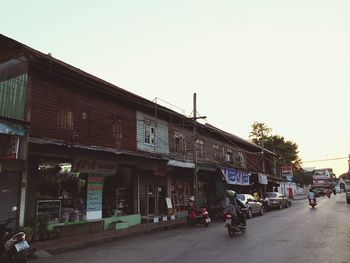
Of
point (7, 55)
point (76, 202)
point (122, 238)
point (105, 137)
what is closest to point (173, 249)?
point (122, 238)

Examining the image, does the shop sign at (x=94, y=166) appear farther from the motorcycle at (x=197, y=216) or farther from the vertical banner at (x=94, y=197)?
the motorcycle at (x=197, y=216)

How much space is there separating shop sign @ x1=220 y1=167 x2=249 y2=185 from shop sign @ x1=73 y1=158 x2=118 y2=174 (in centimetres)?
1107

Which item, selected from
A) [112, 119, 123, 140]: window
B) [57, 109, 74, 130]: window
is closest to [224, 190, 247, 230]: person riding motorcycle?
[112, 119, 123, 140]: window

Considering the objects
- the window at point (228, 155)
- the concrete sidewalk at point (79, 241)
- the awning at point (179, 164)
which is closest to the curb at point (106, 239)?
the concrete sidewalk at point (79, 241)

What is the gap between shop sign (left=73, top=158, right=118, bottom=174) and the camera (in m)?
15.2

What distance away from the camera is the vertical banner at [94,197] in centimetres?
1642

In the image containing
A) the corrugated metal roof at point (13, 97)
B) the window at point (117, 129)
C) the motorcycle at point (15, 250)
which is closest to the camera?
the motorcycle at point (15, 250)

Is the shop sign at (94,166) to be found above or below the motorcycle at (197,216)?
above

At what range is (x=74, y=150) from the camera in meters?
14.1

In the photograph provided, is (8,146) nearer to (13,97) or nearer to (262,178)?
(13,97)

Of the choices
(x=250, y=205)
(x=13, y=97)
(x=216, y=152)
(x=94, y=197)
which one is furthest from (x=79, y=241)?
(x=216, y=152)

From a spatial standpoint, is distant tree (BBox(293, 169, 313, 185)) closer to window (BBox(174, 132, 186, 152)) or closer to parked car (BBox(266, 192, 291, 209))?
parked car (BBox(266, 192, 291, 209))

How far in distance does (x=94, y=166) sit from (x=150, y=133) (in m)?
6.54

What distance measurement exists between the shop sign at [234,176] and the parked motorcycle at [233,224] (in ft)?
37.7
